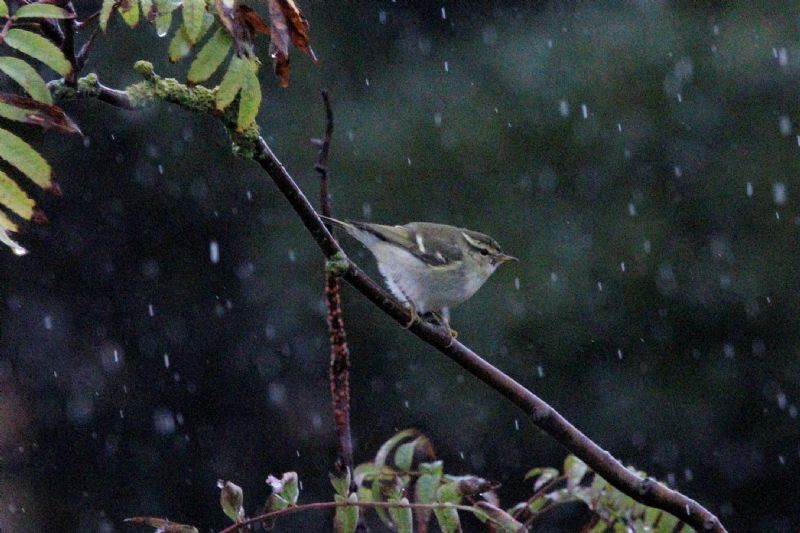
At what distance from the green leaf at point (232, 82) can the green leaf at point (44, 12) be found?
0.75ft

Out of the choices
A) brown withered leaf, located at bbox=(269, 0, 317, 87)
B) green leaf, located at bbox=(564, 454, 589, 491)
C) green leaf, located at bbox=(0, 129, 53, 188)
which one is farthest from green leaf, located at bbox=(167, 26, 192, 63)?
green leaf, located at bbox=(564, 454, 589, 491)

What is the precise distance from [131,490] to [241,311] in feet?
5.43

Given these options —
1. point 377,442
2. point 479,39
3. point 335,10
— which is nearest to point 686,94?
point 479,39

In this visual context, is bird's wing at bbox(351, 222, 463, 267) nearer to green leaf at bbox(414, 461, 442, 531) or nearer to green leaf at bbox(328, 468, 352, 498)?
green leaf at bbox(414, 461, 442, 531)

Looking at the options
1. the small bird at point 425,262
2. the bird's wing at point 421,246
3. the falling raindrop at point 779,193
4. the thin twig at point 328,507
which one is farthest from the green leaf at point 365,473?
the falling raindrop at point 779,193

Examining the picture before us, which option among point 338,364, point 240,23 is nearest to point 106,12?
point 240,23

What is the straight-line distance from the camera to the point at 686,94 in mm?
6027

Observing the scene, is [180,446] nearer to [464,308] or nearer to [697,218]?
[464,308]

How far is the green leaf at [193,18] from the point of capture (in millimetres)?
1438

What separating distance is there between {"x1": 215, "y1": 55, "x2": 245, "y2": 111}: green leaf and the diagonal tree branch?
6 cm

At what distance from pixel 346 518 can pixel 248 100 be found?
2.02ft

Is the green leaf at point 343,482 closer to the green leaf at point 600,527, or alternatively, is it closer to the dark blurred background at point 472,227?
the green leaf at point 600,527

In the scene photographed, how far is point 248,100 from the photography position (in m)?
1.50

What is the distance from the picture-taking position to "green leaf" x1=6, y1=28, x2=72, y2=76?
134 centimetres
